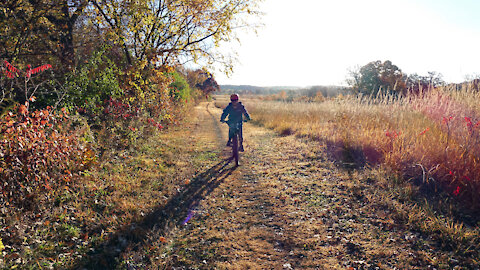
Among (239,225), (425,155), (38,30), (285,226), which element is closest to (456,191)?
(425,155)

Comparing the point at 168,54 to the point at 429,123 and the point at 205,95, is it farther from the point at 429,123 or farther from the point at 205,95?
the point at 205,95

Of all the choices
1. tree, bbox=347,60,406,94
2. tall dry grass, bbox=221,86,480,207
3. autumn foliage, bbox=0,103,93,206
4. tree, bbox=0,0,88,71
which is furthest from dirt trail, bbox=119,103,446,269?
tree, bbox=347,60,406,94

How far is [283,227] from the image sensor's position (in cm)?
471

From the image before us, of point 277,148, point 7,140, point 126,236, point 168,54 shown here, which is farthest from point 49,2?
point 277,148

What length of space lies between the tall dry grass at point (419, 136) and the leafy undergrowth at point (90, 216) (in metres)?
5.82

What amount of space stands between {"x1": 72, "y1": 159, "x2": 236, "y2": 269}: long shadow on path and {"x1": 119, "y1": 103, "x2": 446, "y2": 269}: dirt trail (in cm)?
4

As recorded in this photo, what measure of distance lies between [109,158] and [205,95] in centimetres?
5163

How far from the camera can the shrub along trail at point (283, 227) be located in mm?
3713

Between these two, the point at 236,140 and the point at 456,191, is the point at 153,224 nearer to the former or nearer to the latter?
the point at 236,140

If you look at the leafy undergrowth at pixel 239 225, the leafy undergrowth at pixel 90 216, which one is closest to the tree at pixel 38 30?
the leafy undergrowth at pixel 90 216

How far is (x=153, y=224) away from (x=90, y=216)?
46.4 inches

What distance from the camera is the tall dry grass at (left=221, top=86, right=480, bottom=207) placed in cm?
502

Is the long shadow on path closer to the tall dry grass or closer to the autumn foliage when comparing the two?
the autumn foliage

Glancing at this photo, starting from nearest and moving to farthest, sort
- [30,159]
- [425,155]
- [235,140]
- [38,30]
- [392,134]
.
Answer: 1. [30,159]
2. [425,155]
3. [392,134]
4. [38,30]
5. [235,140]
